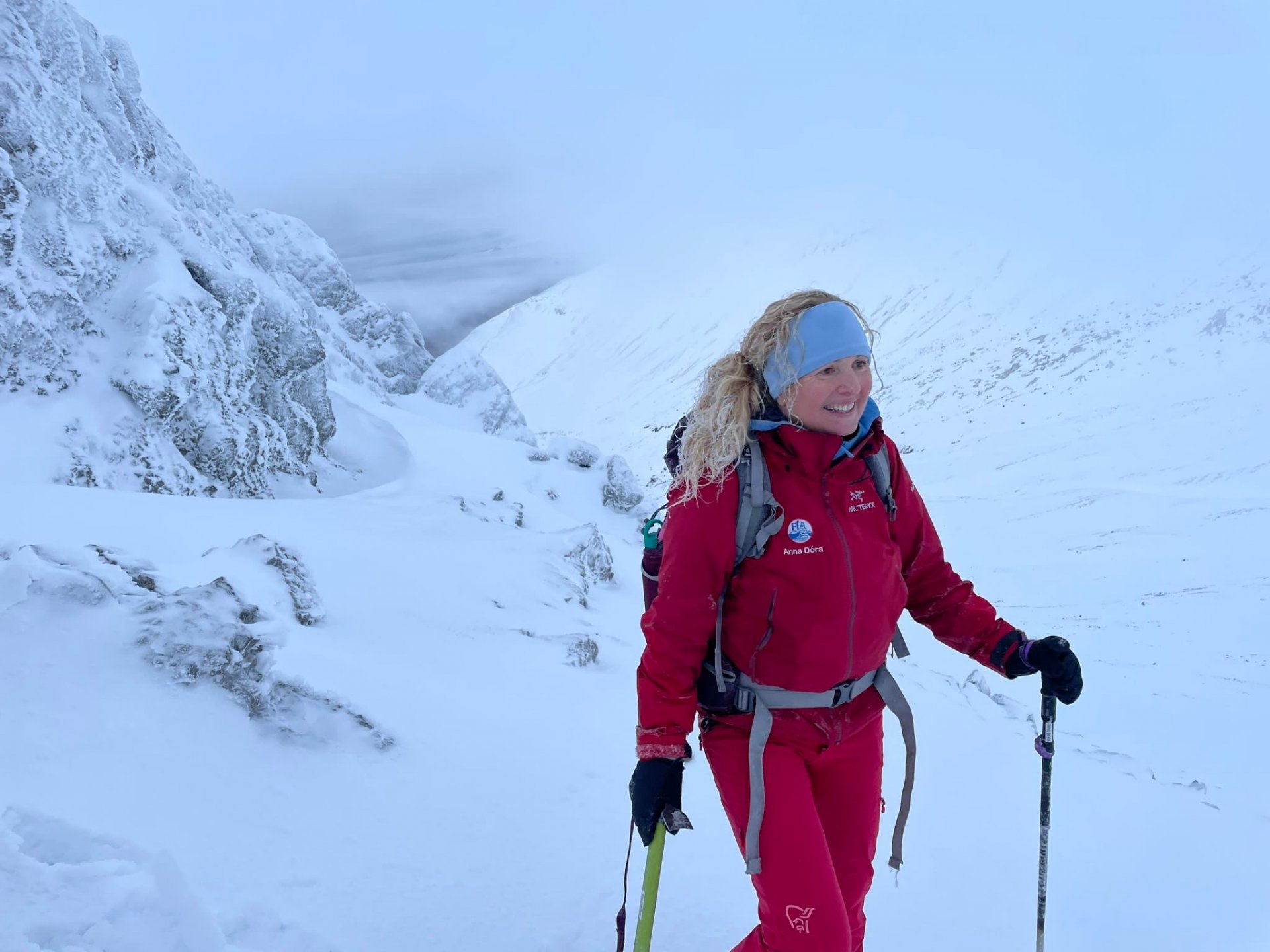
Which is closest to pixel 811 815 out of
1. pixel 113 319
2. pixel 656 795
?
pixel 656 795

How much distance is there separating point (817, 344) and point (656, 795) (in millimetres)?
1611

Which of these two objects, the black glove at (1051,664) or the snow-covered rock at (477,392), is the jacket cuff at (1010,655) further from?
the snow-covered rock at (477,392)

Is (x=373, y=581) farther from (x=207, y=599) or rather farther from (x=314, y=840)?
(x=314, y=840)

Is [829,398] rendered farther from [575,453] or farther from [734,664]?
[575,453]

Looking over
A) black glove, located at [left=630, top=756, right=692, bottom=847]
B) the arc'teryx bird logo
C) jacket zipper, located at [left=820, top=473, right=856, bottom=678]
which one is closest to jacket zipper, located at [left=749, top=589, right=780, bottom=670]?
jacket zipper, located at [left=820, top=473, right=856, bottom=678]

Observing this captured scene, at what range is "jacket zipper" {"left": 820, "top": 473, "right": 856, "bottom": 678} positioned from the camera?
268 centimetres

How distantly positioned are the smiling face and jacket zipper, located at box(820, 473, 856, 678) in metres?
0.24

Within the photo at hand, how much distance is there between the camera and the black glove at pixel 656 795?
8.41ft

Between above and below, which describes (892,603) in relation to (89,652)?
above

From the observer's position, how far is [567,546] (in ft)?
39.7

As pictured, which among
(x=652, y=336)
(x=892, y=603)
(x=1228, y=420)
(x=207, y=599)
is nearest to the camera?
(x=892, y=603)

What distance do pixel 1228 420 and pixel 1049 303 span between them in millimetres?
51557

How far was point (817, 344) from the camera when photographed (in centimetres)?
277

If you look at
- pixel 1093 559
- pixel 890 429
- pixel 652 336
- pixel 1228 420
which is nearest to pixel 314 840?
pixel 1093 559
